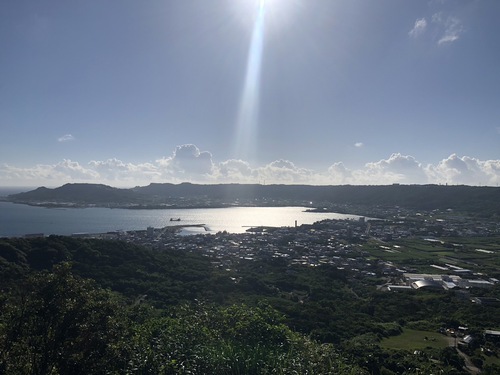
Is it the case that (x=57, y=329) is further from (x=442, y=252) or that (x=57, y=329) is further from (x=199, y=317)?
(x=442, y=252)

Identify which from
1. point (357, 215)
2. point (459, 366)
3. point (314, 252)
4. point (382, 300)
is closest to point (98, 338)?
point (459, 366)

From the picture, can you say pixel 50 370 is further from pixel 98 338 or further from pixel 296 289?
pixel 296 289

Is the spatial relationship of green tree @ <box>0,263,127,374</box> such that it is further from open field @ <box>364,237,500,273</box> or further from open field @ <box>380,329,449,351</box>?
open field @ <box>364,237,500,273</box>

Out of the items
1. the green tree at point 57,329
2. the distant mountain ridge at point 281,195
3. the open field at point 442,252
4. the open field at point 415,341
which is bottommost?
the open field at point 415,341

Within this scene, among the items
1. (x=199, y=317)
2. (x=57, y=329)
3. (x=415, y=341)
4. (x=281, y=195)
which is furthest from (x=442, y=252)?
(x=281, y=195)

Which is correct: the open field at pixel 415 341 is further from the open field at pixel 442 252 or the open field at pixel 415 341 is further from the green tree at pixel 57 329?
the open field at pixel 442 252

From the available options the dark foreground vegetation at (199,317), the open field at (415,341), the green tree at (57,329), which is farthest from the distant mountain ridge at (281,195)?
the green tree at (57,329)
